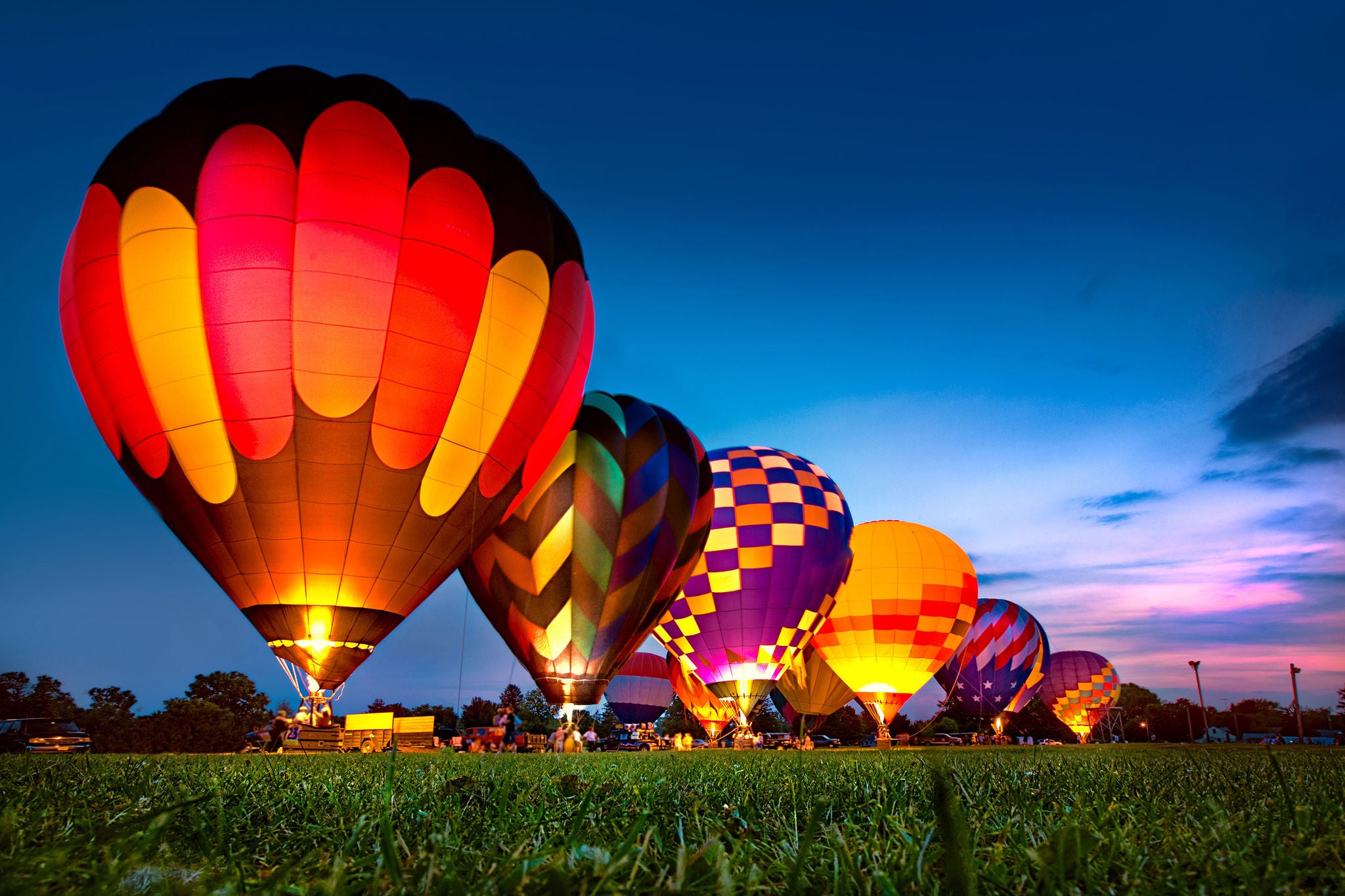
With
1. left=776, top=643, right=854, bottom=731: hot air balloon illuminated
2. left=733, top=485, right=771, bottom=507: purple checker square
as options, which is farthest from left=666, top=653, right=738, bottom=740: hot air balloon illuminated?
left=733, top=485, right=771, bottom=507: purple checker square

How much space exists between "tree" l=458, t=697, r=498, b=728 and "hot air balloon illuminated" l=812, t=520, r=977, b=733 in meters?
31.3

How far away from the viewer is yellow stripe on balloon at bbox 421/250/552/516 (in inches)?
407

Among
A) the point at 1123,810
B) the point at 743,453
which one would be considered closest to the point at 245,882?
the point at 1123,810

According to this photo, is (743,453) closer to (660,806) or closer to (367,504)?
(367,504)

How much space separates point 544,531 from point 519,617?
75.1 inches

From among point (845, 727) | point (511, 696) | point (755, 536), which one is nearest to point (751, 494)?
point (755, 536)

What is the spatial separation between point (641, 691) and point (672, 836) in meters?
44.7

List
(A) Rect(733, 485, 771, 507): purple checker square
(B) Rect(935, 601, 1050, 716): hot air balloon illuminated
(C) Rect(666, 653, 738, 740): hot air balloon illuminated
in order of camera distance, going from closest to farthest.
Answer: (A) Rect(733, 485, 771, 507): purple checker square → (C) Rect(666, 653, 738, 740): hot air balloon illuminated → (B) Rect(935, 601, 1050, 716): hot air balloon illuminated

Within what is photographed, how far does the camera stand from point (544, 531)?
14234 millimetres

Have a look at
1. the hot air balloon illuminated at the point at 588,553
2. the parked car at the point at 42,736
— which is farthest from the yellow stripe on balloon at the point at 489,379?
the parked car at the point at 42,736

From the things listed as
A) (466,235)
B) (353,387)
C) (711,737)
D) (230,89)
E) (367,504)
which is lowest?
(711,737)

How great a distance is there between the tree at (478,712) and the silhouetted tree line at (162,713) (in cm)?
1842

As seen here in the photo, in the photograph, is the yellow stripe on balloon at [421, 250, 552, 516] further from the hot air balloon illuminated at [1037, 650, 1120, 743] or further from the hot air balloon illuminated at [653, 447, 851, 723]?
the hot air balloon illuminated at [1037, 650, 1120, 743]

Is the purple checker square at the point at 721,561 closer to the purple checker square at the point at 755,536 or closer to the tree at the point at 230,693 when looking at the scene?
the purple checker square at the point at 755,536
